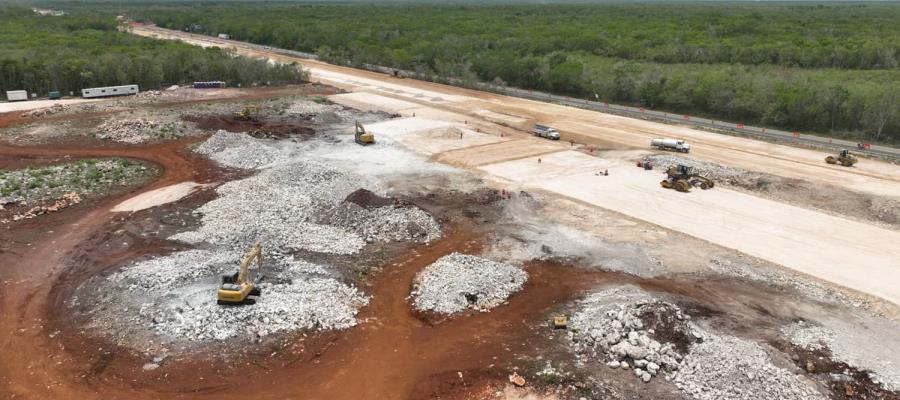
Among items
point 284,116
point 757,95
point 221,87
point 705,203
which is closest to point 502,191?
point 705,203

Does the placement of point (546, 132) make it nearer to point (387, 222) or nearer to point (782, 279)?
point (387, 222)

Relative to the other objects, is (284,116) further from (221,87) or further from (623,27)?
(623,27)

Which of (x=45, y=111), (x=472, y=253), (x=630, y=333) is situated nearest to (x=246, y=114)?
(x=45, y=111)

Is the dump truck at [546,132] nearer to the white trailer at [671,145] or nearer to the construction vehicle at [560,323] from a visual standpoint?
the white trailer at [671,145]

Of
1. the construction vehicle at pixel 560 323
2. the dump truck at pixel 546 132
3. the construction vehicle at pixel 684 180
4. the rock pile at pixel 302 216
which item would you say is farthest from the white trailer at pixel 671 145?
the construction vehicle at pixel 560 323

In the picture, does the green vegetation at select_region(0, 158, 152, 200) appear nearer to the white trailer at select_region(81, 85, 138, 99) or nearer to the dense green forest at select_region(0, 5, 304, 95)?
the white trailer at select_region(81, 85, 138, 99)
